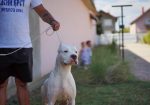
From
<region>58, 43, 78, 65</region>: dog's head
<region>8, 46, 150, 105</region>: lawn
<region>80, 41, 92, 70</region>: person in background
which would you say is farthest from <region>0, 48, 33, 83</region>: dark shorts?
<region>80, 41, 92, 70</region>: person in background

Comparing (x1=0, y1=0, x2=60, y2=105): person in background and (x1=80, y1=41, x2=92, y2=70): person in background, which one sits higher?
(x1=0, y1=0, x2=60, y2=105): person in background

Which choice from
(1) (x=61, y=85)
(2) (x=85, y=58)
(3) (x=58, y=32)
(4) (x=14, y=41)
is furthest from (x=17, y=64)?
(2) (x=85, y=58)

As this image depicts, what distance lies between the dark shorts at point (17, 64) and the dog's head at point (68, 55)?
47 cm

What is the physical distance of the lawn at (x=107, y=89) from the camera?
754 cm

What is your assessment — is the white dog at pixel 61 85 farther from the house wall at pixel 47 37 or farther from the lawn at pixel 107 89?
the house wall at pixel 47 37

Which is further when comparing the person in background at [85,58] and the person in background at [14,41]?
the person in background at [85,58]

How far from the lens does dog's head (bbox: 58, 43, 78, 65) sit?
210 inches

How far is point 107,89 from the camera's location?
888 cm

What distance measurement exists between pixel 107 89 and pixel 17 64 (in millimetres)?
4053

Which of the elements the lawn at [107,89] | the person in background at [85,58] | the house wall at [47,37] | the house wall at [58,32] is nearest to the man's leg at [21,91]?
the lawn at [107,89]

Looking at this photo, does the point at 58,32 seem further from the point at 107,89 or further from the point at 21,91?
the point at 21,91

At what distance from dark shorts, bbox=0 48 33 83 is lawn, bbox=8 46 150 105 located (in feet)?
7.73

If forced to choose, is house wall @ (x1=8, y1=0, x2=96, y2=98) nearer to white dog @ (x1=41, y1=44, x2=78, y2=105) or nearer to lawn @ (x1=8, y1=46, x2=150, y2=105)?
lawn @ (x1=8, y1=46, x2=150, y2=105)

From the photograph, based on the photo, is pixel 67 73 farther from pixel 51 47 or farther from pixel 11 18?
pixel 51 47
